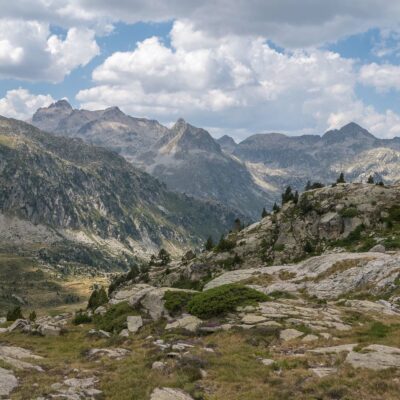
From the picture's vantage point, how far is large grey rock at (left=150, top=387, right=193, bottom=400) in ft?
70.0

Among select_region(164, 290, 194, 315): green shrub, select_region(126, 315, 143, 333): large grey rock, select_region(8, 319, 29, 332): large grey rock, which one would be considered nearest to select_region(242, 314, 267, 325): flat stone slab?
select_region(164, 290, 194, 315): green shrub

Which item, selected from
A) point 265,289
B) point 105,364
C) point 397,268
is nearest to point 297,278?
point 265,289

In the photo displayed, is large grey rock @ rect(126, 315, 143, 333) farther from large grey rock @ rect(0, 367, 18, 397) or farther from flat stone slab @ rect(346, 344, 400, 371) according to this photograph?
flat stone slab @ rect(346, 344, 400, 371)

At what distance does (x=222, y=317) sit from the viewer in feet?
122

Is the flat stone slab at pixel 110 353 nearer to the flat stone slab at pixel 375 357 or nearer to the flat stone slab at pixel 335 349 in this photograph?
the flat stone slab at pixel 335 349

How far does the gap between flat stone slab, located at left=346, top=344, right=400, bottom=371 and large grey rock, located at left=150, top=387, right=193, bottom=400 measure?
9.14 meters

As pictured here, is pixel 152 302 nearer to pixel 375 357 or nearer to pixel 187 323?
pixel 187 323

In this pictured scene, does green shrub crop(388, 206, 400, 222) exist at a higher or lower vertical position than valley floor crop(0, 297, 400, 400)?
higher

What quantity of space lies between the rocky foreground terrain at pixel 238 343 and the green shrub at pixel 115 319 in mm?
182

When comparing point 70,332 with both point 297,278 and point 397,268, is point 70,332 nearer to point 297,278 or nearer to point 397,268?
point 297,278

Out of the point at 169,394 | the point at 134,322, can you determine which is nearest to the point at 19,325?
the point at 134,322

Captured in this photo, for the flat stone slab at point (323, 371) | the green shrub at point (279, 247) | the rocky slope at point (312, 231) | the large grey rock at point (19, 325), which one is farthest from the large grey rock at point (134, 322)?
the green shrub at point (279, 247)

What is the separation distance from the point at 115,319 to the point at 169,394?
935 inches

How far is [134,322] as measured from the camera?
135 ft
